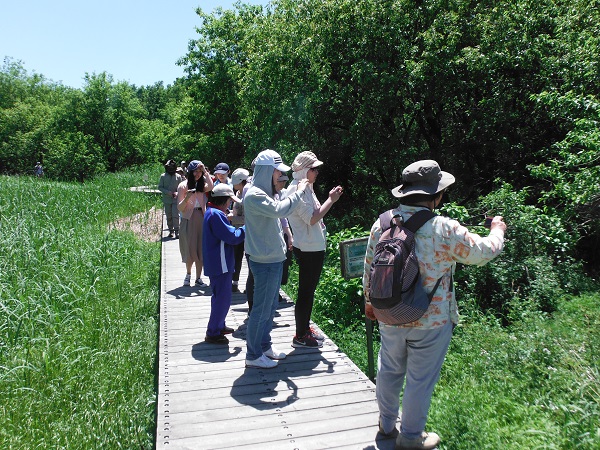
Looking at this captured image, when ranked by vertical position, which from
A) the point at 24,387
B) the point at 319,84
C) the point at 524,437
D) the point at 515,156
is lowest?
the point at 24,387

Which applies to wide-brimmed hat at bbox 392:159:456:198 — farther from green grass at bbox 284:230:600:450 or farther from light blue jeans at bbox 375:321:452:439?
green grass at bbox 284:230:600:450

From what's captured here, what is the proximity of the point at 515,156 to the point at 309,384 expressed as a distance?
33.7 ft

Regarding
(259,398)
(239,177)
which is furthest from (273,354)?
(239,177)

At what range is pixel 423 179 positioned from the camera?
10.7 ft

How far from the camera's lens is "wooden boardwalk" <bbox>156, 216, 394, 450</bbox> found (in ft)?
12.2

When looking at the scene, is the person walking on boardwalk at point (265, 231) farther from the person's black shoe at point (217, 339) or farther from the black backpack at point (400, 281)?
the black backpack at point (400, 281)

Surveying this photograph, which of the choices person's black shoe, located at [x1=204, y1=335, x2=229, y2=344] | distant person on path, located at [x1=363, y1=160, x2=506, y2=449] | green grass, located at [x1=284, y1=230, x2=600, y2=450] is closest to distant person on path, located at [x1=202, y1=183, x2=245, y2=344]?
person's black shoe, located at [x1=204, y1=335, x2=229, y2=344]

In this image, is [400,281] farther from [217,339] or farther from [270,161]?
[217,339]

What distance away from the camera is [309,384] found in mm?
4547

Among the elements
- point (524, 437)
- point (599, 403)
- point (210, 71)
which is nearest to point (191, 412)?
point (524, 437)

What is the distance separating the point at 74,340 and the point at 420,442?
3825mm

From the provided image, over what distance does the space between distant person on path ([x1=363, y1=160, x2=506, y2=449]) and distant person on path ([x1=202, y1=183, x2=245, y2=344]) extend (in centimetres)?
197

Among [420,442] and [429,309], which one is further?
[420,442]

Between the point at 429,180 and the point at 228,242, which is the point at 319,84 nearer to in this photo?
the point at 228,242
